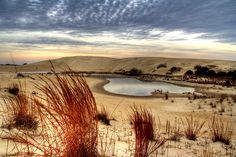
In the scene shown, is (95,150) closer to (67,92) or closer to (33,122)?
(67,92)

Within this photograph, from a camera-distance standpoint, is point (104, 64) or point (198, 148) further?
point (104, 64)

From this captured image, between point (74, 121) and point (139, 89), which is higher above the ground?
point (74, 121)

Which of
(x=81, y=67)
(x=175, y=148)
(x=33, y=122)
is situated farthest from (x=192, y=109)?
(x=81, y=67)

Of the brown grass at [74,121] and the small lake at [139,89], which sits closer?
the brown grass at [74,121]

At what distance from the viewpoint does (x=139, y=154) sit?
188 inches

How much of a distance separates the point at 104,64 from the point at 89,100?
101609 millimetres

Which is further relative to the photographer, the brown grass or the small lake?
the small lake

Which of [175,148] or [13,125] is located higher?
[13,125]

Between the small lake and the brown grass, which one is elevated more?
the brown grass

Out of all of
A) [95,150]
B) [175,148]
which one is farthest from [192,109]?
[95,150]

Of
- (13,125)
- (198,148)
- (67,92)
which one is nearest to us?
(67,92)

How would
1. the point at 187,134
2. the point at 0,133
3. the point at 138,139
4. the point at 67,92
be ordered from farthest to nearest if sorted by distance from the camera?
the point at 187,134, the point at 0,133, the point at 138,139, the point at 67,92

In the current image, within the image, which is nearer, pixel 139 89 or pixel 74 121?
pixel 74 121

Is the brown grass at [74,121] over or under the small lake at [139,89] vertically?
over
